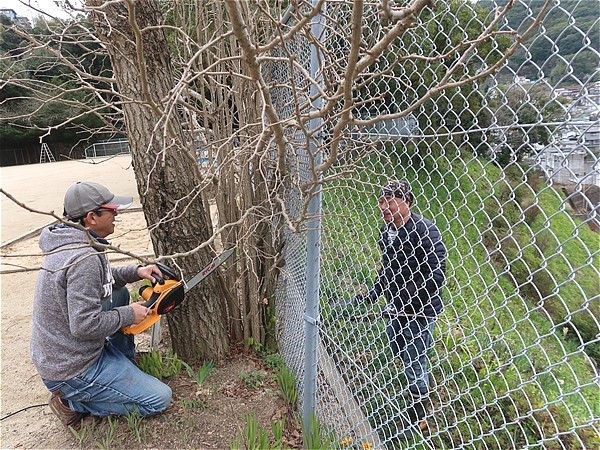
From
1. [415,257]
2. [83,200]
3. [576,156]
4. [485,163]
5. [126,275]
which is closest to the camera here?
[576,156]

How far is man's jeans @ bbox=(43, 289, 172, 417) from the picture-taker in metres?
2.50

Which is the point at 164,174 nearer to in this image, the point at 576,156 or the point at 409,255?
the point at 409,255

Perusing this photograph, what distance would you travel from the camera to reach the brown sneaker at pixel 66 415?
2.65 m

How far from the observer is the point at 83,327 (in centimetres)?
234

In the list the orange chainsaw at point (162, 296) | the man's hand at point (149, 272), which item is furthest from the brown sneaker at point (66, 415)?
the man's hand at point (149, 272)

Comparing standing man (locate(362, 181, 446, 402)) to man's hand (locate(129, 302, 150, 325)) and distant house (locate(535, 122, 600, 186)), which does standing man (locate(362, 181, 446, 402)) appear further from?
man's hand (locate(129, 302, 150, 325))

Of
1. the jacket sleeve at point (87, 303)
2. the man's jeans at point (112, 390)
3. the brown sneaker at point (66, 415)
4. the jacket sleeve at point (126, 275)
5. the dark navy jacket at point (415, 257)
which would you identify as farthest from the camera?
the jacket sleeve at point (126, 275)

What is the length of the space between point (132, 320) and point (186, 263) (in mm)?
585

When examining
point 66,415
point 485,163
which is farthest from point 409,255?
point 66,415

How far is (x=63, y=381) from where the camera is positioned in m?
2.47

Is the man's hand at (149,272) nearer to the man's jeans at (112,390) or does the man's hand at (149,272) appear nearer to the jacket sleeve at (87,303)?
the jacket sleeve at (87,303)

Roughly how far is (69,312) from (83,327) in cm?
12

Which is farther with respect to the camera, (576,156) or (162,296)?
(162,296)

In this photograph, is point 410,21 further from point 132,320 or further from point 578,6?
point 132,320
